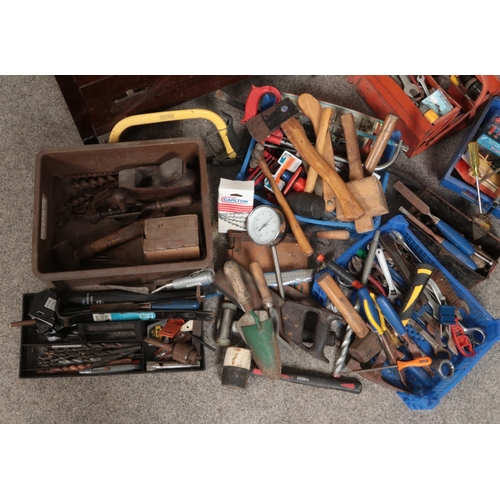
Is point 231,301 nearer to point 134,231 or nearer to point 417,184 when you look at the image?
point 134,231

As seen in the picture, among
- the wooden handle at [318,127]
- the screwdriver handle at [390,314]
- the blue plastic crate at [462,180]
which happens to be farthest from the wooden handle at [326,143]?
the blue plastic crate at [462,180]

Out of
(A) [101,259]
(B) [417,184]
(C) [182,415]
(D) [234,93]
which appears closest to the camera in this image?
(A) [101,259]

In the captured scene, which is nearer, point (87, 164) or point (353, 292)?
point (87, 164)

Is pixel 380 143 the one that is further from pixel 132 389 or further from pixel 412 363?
pixel 132 389

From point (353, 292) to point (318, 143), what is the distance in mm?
497

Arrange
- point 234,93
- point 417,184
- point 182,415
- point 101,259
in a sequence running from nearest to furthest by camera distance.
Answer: point 101,259, point 182,415, point 417,184, point 234,93

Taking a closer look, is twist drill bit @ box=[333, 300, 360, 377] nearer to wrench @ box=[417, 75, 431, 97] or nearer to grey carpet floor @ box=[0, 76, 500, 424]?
grey carpet floor @ box=[0, 76, 500, 424]

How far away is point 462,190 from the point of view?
1.79 m

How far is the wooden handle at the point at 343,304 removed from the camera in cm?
160

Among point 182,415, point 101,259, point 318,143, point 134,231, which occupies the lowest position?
point 182,415

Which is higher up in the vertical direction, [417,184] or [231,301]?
[417,184]

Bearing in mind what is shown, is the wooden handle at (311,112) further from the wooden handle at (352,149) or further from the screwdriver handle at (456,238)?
the screwdriver handle at (456,238)

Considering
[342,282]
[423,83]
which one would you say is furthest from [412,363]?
[423,83]

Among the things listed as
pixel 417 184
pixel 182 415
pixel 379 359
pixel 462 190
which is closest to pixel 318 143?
pixel 417 184
